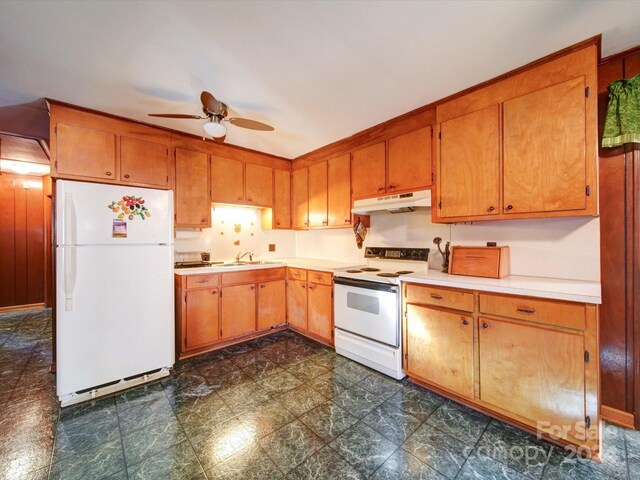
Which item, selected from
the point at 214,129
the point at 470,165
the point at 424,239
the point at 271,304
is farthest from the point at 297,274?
the point at 470,165

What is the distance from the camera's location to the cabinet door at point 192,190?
3004mm

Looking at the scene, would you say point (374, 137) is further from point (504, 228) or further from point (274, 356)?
point (274, 356)

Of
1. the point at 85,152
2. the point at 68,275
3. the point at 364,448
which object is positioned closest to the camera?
the point at 364,448

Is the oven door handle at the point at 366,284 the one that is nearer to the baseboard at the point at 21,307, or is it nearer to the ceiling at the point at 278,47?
the ceiling at the point at 278,47

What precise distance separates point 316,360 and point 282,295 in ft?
3.48

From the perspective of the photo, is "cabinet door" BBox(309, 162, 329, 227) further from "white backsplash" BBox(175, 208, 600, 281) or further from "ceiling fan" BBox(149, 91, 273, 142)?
"ceiling fan" BBox(149, 91, 273, 142)

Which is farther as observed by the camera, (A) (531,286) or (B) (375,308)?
(B) (375,308)

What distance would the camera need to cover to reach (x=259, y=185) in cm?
370

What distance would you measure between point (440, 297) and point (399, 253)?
2.78 ft

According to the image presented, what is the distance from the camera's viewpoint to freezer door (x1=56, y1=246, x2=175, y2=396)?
6.64ft

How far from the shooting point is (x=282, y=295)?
3.57 meters

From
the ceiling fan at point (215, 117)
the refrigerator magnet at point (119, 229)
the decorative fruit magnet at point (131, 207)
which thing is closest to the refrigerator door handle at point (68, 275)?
the refrigerator magnet at point (119, 229)

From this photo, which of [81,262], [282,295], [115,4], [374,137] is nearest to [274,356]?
[282,295]

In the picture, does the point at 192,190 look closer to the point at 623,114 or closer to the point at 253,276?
the point at 253,276
